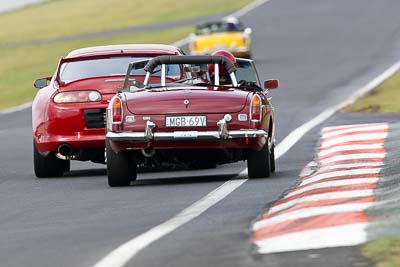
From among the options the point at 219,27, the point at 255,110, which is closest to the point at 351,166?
the point at 255,110

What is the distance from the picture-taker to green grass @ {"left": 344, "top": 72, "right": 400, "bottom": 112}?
25.4 m

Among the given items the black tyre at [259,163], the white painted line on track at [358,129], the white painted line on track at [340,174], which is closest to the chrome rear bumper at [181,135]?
the black tyre at [259,163]

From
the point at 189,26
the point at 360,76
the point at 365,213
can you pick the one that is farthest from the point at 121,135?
the point at 189,26

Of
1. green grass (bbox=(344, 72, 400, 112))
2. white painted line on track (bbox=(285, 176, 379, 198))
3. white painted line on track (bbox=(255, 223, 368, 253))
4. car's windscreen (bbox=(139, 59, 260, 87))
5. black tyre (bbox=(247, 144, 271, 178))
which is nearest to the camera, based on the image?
white painted line on track (bbox=(255, 223, 368, 253))

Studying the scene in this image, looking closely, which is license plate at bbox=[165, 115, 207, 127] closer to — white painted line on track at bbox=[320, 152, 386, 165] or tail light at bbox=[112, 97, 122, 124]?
tail light at bbox=[112, 97, 122, 124]

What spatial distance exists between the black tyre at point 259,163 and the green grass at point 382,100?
11.0 metres

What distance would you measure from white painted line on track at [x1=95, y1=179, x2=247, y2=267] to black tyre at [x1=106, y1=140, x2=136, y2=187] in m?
0.97

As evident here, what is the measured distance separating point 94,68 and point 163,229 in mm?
6730

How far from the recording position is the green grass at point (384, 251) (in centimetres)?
709

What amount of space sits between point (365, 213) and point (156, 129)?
176 inches

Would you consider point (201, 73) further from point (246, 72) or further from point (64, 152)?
point (64, 152)

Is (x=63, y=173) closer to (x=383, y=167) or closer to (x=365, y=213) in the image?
(x=383, y=167)

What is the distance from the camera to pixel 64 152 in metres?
15.4

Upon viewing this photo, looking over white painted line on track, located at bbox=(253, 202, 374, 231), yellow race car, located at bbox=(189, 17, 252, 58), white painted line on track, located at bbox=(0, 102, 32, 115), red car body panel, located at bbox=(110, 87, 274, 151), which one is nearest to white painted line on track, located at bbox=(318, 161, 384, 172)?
red car body panel, located at bbox=(110, 87, 274, 151)
